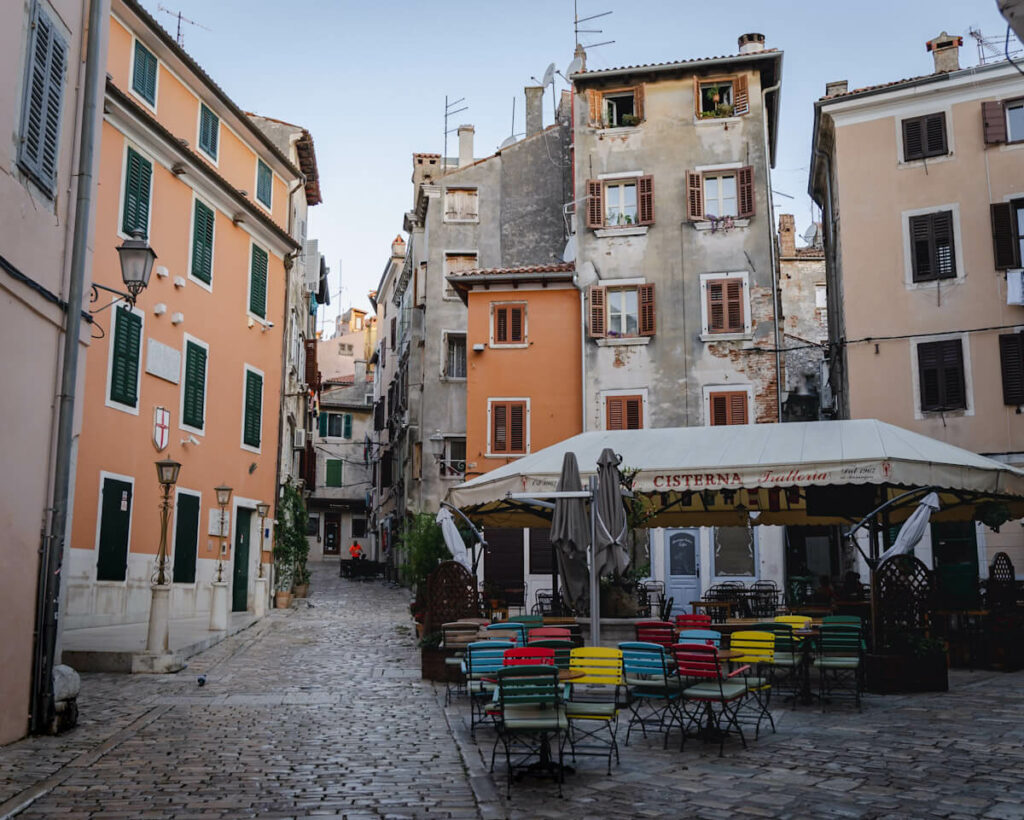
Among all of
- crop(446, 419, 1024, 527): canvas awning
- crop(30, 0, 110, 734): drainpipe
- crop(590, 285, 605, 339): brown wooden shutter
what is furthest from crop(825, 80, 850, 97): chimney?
crop(30, 0, 110, 734): drainpipe

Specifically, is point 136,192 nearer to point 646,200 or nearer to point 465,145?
point 646,200

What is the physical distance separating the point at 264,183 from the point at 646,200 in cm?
1023

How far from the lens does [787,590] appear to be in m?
23.9

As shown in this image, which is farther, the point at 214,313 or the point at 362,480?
the point at 362,480

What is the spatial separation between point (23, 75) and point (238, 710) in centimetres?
643

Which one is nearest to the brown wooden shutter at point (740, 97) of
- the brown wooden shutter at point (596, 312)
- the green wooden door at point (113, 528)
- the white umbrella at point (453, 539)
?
the brown wooden shutter at point (596, 312)

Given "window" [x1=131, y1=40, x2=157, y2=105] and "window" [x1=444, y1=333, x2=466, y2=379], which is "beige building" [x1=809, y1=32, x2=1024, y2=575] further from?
"window" [x1=131, y1=40, x2=157, y2=105]

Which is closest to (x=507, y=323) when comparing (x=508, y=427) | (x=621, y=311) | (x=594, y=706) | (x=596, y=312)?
(x=596, y=312)

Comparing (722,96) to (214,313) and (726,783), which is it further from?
(726,783)

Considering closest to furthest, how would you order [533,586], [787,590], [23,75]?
[23,75], [787,590], [533,586]

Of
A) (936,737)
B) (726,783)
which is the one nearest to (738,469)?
(936,737)

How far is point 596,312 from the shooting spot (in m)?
27.3

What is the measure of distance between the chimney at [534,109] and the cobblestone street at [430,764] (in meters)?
26.6

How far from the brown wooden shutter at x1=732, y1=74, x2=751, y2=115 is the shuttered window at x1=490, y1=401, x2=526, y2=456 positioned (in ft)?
32.8
